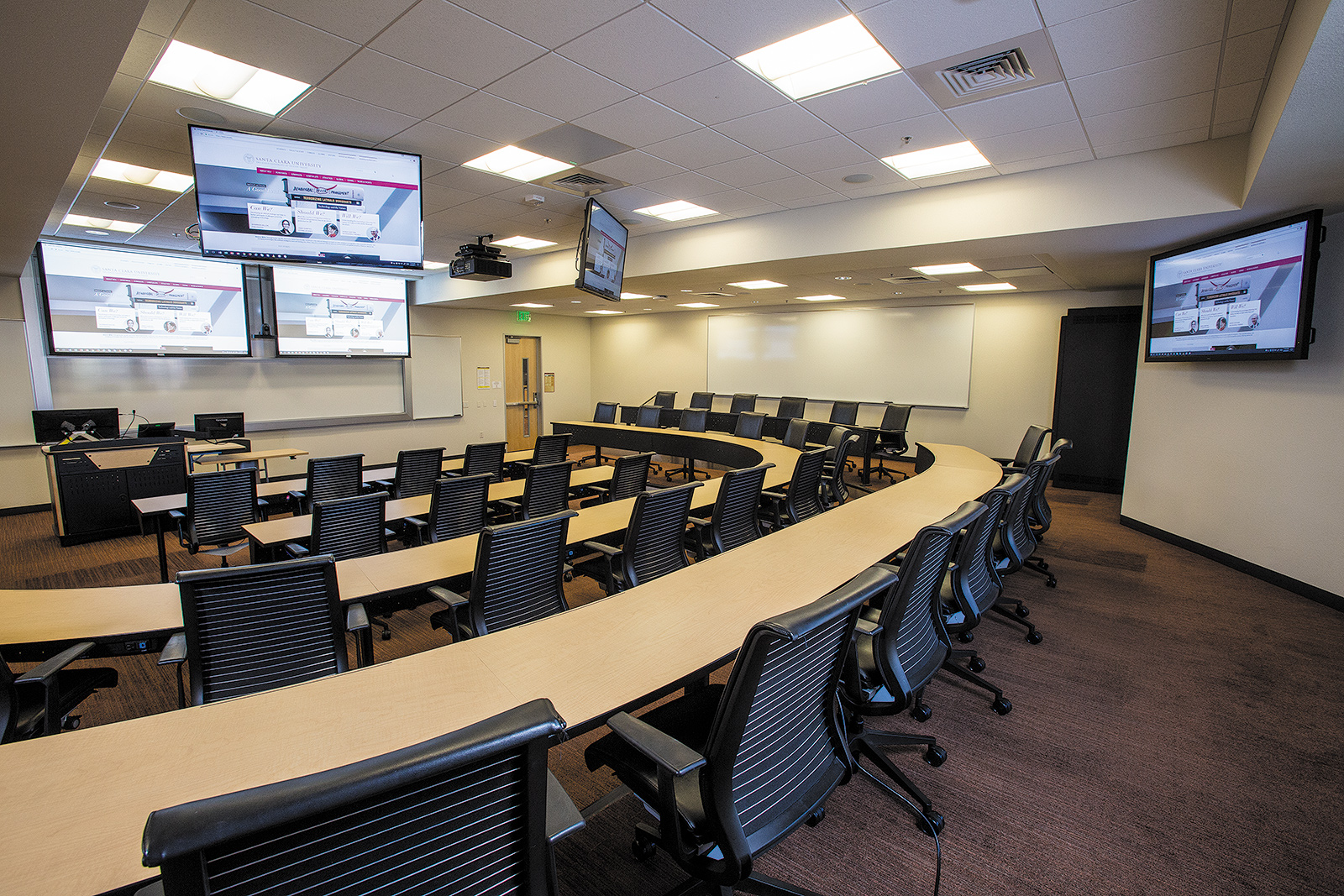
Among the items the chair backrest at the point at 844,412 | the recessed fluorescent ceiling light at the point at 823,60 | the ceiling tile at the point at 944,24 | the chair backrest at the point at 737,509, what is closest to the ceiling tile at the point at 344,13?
the recessed fluorescent ceiling light at the point at 823,60

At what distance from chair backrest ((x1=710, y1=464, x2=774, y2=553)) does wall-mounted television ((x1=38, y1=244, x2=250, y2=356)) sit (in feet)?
25.1

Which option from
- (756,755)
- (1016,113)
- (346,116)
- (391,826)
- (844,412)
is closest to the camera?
(391,826)

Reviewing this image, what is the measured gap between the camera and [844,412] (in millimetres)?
9930

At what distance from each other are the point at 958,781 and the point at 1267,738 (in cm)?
156

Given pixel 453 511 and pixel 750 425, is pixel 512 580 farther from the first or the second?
pixel 750 425

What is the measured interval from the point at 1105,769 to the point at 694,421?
252 inches

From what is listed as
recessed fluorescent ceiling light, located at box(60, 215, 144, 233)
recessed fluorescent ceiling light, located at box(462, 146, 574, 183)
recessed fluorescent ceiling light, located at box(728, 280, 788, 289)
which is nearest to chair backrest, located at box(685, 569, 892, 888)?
recessed fluorescent ceiling light, located at box(462, 146, 574, 183)

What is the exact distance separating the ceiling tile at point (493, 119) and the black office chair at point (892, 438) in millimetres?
6651

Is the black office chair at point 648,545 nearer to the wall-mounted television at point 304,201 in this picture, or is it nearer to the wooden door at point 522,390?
the wall-mounted television at point 304,201

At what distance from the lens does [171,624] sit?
199 cm

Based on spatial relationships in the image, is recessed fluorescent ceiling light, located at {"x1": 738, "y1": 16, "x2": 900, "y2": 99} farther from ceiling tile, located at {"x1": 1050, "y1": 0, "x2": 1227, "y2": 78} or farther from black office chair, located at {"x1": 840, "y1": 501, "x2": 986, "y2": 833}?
black office chair, located at {"x1": 840, "y1": 501, "x2": 986, "y2": 833}

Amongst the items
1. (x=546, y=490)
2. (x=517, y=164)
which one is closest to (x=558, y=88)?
(x=517, y=164)

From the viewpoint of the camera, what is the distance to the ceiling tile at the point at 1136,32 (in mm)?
2383

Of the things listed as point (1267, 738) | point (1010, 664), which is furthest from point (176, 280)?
point (1267, 738)
